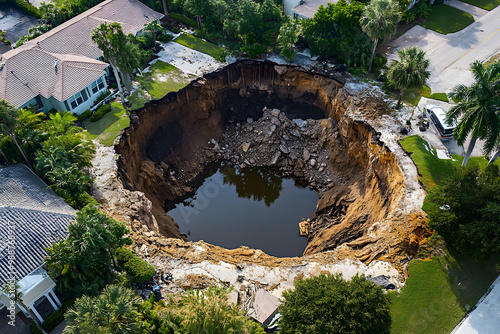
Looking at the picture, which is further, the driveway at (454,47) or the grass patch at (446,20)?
the grass patch at (446,20)

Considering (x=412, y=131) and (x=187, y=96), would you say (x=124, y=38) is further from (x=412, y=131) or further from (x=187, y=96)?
(x=412, y=131)

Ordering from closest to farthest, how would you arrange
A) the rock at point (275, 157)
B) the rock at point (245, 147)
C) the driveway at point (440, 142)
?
the driveway at point (440, 142) < the rock at point (275, 157) < the rock at point (245, 147)

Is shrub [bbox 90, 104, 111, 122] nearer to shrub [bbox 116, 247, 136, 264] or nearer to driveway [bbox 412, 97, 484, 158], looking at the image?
shrub [bbox 116, 247, 136, 264]

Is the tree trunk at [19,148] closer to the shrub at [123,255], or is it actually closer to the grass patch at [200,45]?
the shrub at [123,255]

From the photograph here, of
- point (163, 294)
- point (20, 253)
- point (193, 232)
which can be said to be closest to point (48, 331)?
point (20, 253)

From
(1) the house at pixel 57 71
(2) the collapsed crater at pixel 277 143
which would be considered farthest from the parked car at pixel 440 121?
(1) the house at pixel 57 71
